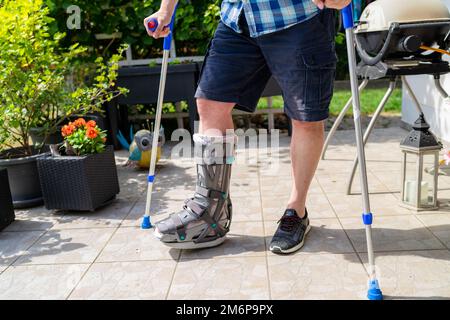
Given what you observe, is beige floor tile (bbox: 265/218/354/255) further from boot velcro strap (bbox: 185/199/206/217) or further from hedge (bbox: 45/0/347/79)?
hedge (bbox: 45/0/347/79)

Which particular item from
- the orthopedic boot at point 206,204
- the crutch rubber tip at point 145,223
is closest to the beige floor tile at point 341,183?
the orthopedic boot at point 206,204

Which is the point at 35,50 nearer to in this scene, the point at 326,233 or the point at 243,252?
the point at 243,252

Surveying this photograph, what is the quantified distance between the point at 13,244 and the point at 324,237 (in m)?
1.50

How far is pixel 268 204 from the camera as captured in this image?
270cm

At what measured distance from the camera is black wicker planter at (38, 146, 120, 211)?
265 centimetres

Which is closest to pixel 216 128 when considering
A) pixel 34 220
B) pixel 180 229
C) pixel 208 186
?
pixel 208 186

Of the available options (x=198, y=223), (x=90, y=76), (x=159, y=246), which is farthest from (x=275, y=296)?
(x=90, y=76)

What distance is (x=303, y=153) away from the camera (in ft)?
6.81

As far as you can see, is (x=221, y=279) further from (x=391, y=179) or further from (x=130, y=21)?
(x=130, y=21)

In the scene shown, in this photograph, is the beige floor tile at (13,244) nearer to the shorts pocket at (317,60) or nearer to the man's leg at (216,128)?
the man's leg at (216,128)

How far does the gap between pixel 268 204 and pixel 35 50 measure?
1.74 m

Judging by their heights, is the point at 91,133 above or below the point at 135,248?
above

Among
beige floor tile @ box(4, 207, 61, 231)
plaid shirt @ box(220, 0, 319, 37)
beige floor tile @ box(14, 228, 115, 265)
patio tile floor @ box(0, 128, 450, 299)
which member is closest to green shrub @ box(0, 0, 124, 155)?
beige floor tile @ box(4, 207, 61, 231)

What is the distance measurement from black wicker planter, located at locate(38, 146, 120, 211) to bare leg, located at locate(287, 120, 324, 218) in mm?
Result: 1148
